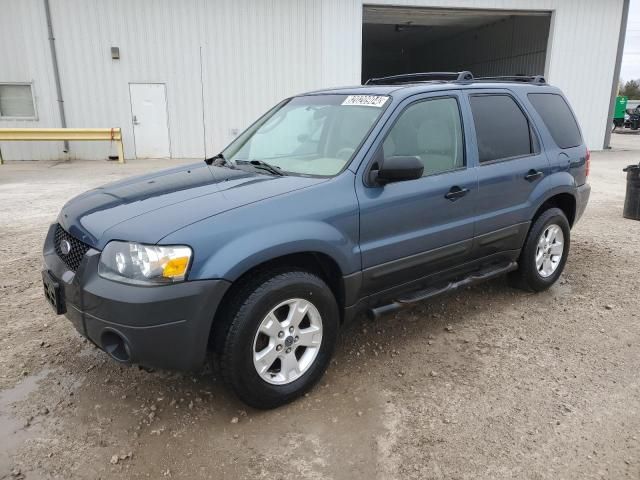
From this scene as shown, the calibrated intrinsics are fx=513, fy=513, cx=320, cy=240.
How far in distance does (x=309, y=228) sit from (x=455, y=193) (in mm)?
1290

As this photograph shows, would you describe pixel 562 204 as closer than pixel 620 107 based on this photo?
Yes

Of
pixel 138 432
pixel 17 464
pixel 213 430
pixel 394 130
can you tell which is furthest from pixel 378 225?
pixel 17 464

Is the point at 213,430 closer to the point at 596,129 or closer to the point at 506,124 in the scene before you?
the point at 506,124

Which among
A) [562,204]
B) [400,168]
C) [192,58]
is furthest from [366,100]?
A: [192,58]

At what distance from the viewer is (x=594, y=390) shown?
10.4ft

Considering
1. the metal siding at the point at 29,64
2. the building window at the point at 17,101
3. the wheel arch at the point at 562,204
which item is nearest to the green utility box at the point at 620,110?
the metal siding at the point at 29,64

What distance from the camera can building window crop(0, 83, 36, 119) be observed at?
1423cm

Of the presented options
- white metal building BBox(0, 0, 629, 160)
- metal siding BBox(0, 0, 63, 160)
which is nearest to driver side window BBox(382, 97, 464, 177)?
white metal building BBox(0, 0, 629, 160)

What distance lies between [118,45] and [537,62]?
13.9 m

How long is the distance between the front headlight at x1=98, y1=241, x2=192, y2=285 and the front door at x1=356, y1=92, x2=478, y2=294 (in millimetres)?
1142

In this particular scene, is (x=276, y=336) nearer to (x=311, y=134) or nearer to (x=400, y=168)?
(x=400, y=168)

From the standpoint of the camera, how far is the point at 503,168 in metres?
4.02

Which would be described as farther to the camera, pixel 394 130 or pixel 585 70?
pixel 585 70

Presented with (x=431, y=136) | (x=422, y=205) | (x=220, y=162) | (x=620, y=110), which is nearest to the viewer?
(x=422, y=205)
